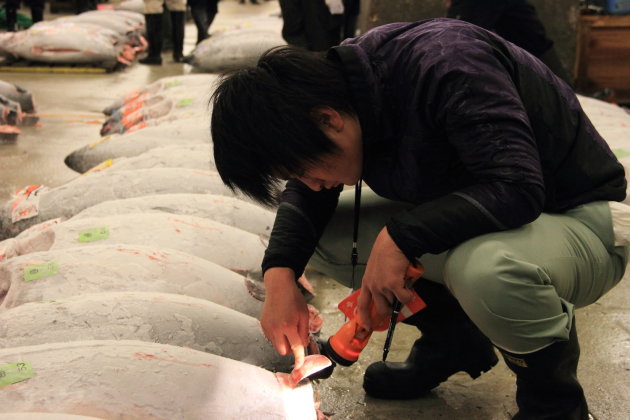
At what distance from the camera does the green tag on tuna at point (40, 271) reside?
6.21 feet

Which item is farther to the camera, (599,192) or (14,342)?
(14,342)

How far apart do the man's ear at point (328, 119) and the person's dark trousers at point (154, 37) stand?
628 cm

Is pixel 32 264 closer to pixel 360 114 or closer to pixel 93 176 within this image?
pixel 93 176

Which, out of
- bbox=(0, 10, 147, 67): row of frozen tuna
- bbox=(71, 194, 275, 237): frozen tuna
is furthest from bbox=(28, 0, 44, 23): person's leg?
bbox=(71, 194, 275, 237): frozen tuna

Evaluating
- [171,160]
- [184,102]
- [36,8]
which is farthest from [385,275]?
[36,8]

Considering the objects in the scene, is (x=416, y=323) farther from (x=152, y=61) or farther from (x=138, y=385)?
(x=152, y=61)

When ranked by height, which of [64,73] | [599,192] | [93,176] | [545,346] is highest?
[599,192]

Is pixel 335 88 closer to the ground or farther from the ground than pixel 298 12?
farther from the ground

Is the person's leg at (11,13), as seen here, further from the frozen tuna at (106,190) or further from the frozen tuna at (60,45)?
the frozen tuna at (106,190)

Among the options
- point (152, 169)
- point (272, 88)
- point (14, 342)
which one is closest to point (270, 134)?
point (272, 88)

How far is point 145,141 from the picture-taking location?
3.39m

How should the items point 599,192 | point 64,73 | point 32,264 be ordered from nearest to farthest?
point 599,192 → point 32,264 → point 64,73

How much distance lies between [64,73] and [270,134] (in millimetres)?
5732

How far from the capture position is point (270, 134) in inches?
49.9
